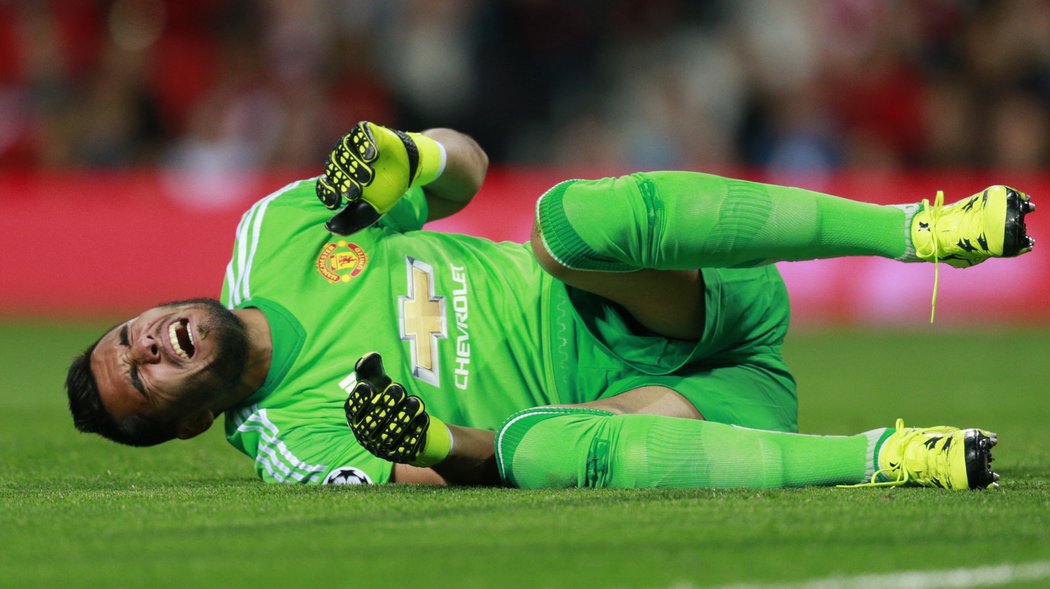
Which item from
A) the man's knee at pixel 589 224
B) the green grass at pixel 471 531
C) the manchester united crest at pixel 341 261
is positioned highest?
the man's knee at pixel 589 224

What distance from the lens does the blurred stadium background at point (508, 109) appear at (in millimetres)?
10719

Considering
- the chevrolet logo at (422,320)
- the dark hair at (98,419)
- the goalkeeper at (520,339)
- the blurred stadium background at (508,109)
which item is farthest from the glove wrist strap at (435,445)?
the blurred stadium background at (508,109)

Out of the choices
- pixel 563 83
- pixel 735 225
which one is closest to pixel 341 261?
pixel 735 225

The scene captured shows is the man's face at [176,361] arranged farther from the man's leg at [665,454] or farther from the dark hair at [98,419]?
the man's leg at [665,454]

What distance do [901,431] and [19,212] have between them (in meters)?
8.55

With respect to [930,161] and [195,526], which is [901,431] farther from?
[930,161]

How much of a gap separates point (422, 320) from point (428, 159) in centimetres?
48

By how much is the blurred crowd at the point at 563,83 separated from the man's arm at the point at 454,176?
21.6 ft

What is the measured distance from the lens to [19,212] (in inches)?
424

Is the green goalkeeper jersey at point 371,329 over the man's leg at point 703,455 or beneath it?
over

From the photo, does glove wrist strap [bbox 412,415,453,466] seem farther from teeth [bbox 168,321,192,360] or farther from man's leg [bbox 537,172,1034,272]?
teeth [bbox 168,321,192,360]

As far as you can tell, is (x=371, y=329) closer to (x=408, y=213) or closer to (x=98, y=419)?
(x=408, y=213)

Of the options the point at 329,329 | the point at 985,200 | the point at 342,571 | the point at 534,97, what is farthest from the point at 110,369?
the point at 534,97

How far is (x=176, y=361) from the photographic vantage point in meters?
3.95
